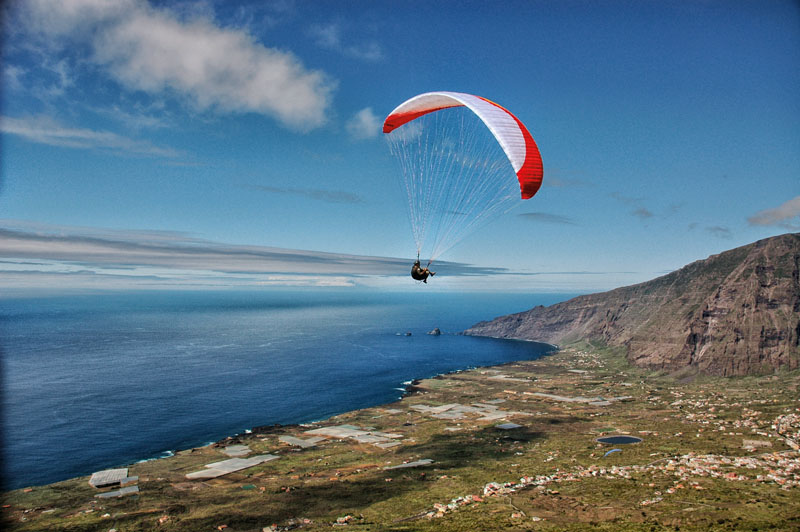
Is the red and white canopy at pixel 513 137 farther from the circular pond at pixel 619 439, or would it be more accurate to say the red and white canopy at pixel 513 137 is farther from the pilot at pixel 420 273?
the circular pond at pixel 619 439

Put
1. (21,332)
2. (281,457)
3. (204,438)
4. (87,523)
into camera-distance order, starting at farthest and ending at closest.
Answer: (21,332), (204,438), (281,457), (87,523)

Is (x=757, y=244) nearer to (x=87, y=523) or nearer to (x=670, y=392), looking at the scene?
(x=670, y=392)

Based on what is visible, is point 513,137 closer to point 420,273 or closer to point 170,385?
point 420,273

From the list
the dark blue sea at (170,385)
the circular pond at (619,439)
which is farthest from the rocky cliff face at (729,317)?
the circular pond at (619,439)

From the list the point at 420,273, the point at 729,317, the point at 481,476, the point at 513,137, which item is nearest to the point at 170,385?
the point at 481,476

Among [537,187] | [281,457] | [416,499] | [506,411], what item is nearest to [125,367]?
[281,457]

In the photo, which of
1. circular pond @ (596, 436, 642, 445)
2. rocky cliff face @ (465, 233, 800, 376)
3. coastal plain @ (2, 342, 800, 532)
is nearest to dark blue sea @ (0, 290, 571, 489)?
coastal plain @ (2, 342, 800, 532)
